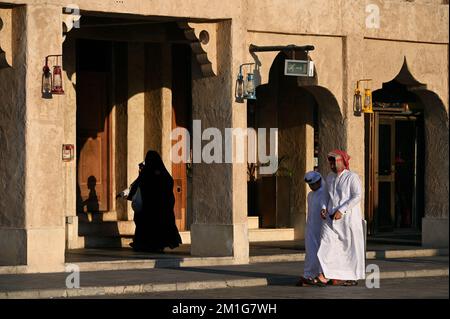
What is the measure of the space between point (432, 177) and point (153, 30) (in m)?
5.55

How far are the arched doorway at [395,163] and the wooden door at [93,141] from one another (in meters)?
5.75

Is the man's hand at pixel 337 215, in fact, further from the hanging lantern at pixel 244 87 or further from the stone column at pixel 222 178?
the hanging lantern at pixel 244 87

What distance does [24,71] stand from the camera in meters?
20.8

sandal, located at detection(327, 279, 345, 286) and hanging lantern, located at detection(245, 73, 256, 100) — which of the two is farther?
hanging lantern, located at detection(245, 73, 256, 100)

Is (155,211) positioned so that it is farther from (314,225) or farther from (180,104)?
(314,225)

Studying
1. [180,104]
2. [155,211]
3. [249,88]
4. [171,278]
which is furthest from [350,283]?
[180,104]

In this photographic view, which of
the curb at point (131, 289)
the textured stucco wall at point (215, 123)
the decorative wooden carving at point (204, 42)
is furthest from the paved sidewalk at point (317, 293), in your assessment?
the decorative wooden carving at point (204, 42)

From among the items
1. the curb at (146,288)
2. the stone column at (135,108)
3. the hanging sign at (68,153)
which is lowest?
the curb at (146,288)

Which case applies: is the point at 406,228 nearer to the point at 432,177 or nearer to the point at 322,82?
the point at 432,177

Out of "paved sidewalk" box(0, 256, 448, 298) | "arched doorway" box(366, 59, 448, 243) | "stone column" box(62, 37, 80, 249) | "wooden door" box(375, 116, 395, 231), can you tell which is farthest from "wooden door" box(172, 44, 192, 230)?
"wooden door" box(375, 116, 395, 231)

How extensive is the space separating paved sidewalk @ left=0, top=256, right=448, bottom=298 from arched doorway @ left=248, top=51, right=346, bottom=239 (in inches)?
193

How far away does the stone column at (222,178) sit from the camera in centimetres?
2298

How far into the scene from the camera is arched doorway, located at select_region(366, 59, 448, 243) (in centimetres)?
2994

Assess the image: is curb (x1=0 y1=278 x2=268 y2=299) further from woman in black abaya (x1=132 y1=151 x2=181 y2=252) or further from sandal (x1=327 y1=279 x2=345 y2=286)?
woman in black abaya (x1=132 y1=151 x2=181 y2=252)
